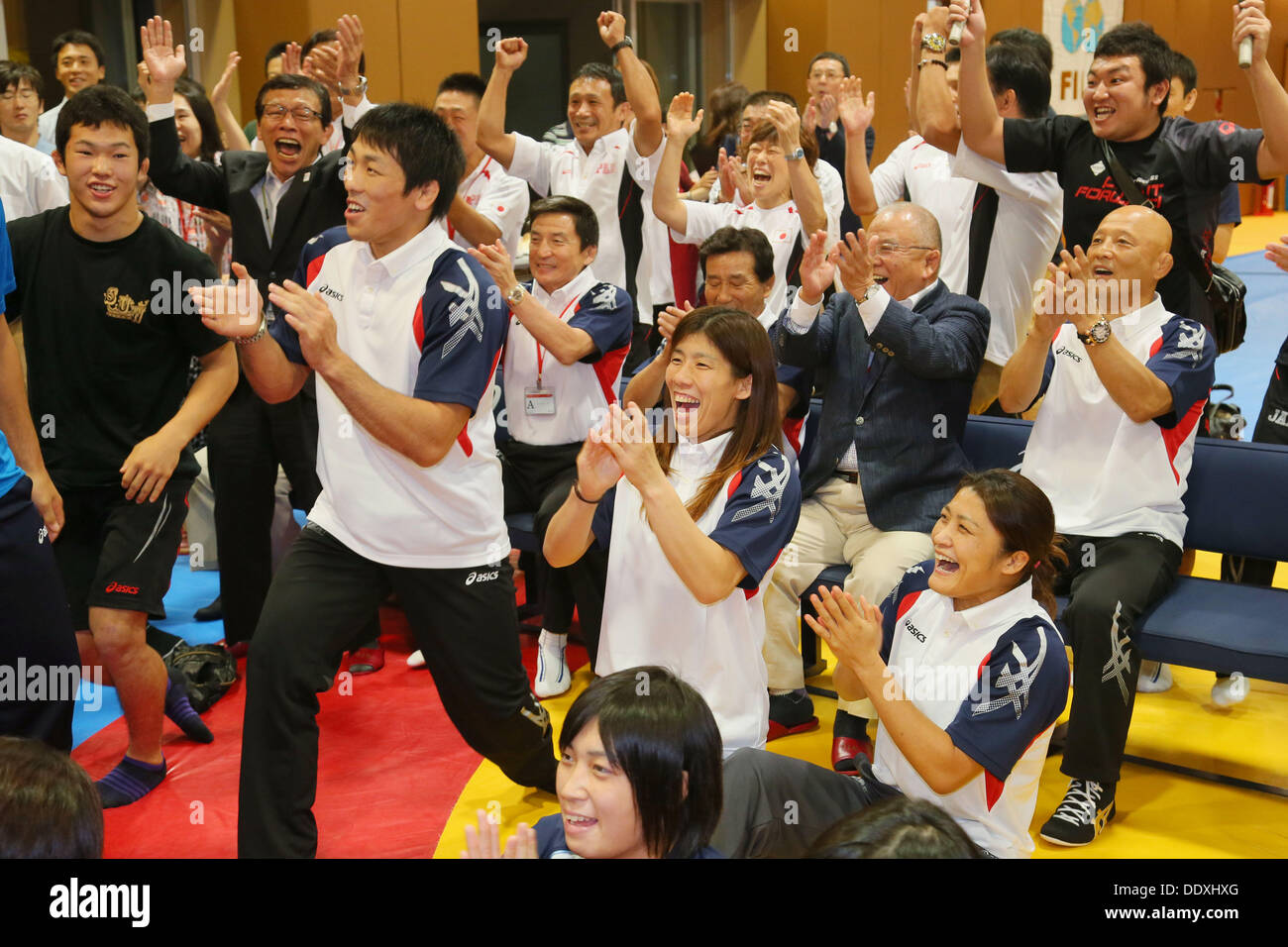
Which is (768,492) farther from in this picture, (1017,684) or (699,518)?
(1017,684)

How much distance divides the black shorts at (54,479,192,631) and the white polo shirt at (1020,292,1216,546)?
2.65 meters

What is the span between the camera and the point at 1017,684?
2.87 m

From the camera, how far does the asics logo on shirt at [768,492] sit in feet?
9.86

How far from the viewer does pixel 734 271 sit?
4.64 meters

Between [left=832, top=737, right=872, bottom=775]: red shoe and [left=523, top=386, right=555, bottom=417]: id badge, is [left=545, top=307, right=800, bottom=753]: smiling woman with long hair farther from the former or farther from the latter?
[left=523, top=386, right=555, bottom=417]: id badge

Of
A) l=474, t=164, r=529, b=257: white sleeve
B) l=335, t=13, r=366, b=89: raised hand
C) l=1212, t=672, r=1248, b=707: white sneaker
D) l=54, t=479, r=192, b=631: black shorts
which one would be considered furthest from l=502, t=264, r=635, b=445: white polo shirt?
l=1212, t=672, r=1248, b=707: white sneaker

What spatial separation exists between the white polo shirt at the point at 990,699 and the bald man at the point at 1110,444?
2.16ft

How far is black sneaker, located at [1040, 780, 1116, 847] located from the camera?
3.47 metres

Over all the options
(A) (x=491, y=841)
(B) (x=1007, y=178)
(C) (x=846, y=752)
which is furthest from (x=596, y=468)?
(B) (x=1007, y=178)

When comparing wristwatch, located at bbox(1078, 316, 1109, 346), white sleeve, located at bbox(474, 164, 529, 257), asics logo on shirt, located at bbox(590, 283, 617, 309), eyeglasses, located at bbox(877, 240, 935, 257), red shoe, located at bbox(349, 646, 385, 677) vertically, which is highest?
white sleeve, located at bbox(474, 164, 529, 257)

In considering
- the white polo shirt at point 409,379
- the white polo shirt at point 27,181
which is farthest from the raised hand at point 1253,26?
the white polo shirt at point 27,181

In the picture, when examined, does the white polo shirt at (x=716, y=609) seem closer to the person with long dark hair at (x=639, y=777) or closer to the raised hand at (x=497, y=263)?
the person with long dark hair at (x=639, y=777)

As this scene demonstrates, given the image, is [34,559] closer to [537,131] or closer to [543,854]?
[543,854]

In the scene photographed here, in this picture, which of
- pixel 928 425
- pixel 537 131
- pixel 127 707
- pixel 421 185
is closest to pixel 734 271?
pixel 928 425
